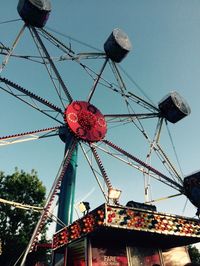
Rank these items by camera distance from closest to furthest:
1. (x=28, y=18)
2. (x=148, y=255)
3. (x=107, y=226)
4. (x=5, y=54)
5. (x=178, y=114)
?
(x=107, y=226), (x=148, y=255), (x=5, y=54), (x=28, y=18), (x=178, y=114)

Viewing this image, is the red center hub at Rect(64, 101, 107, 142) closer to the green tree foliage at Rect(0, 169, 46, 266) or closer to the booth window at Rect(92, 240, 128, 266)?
the booth window at Rect(92, 240, 128, 266)

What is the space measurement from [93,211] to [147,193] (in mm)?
9763

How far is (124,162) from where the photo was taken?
64.1 ft

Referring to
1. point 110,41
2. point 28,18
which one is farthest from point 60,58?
point 110,41

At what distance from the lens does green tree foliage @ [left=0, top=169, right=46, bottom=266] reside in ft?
83.0

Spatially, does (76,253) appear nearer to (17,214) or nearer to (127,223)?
(127,223)

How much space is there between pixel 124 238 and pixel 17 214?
20006 millimetres

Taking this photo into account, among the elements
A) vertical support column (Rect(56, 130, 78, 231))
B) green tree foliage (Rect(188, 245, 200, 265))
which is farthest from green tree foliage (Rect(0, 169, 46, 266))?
green tree foliage (Rect(188, 245, 200, 265))

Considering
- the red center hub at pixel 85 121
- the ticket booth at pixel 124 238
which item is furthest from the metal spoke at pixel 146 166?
the ticket booth at pixel 124 238

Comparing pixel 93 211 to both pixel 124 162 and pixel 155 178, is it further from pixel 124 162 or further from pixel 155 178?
pixel 155 178

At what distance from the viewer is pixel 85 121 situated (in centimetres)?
1844

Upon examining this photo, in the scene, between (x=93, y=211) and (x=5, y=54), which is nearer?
(x=93, y=211)

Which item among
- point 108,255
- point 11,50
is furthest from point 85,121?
point 108,255

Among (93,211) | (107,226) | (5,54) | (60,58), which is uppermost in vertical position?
(60,58)
